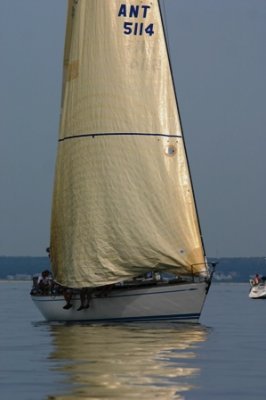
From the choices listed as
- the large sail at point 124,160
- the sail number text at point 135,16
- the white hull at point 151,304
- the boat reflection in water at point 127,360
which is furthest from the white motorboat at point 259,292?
the boat reflection in water at point 127,360

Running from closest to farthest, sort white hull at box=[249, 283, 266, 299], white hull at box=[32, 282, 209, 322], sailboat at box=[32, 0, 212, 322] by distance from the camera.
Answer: white hull at box=[32, 282, 209, 322]
sailboat at box=[32, 0, 212, 322]
white hull at box=[249, 283, 266, 299]

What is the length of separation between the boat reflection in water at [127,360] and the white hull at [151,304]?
1.84m

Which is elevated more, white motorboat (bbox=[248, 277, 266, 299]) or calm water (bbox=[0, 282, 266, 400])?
white motorboat (bbox=[248, 277, 266, 299])

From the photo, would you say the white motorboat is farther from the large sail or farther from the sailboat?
the large sail

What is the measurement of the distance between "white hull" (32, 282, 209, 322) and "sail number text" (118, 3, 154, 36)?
A: 9104 mm

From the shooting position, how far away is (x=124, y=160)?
45.8 metres

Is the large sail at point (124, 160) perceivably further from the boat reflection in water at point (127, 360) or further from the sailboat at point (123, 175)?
the boat reflection in water at point (127, 360)

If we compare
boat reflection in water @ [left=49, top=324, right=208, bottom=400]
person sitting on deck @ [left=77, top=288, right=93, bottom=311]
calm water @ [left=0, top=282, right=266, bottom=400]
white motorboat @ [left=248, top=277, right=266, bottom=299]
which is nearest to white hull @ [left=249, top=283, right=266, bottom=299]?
white motorboat @ [left=248, top=277, right=266, bottom=299]

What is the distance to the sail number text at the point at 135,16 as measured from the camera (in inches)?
1828

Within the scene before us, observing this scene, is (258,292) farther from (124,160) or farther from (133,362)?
(133,362)

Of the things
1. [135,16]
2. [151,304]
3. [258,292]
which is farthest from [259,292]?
[151,304]

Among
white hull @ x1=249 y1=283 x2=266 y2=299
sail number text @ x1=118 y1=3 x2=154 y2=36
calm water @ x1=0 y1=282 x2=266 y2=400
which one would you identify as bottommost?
calm water @ x1=0 y1=282 x2=266 y2=400

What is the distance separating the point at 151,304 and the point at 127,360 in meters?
15.7

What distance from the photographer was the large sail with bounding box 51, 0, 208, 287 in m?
45.5
